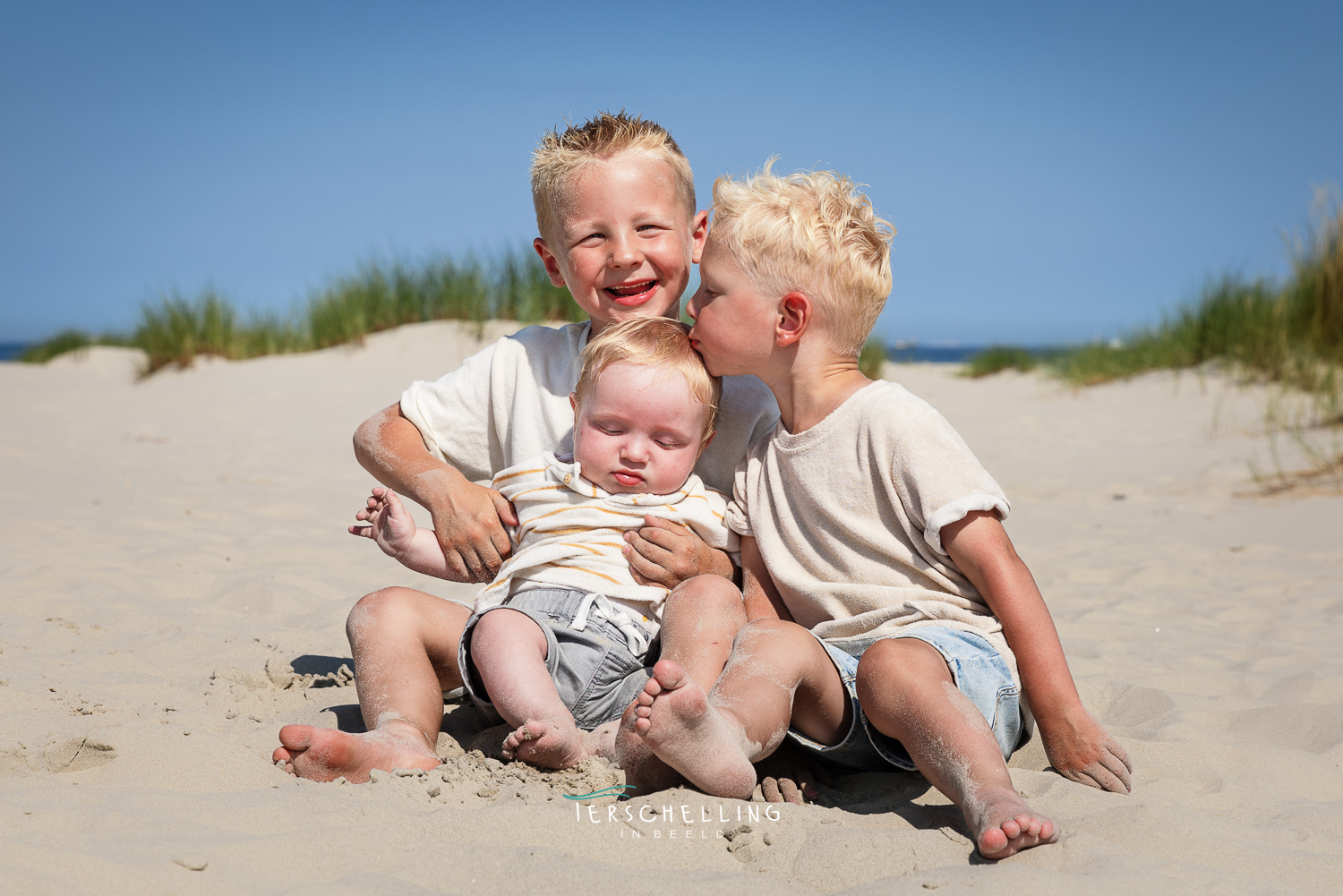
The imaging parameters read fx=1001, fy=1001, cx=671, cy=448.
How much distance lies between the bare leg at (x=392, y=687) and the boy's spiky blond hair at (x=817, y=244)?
3.27ft

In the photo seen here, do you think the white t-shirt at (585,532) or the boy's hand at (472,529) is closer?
the white t-shirt at (585,532)

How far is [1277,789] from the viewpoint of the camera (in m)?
1.94

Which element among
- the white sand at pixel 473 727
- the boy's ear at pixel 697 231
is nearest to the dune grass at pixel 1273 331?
the white sand at pixel 473 727

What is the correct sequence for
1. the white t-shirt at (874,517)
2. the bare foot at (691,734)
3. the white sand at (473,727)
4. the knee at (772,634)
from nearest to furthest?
the white sand at (473,727), the bare foot at (691,734), the knee at (772,634), the white t-shirt at (874,517)

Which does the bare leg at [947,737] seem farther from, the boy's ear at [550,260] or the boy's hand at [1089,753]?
the boy's ear at [550,260]

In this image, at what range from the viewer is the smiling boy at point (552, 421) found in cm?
204

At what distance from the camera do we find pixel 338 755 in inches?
67.3

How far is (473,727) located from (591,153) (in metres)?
1.39

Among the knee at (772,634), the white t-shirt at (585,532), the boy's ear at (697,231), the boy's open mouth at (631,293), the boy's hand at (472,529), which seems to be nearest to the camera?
the knee at (772,634)

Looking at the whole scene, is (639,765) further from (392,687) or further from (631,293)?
(631,293)

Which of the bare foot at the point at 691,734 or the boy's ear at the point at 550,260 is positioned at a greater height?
the boy's ear at the point at 550,260

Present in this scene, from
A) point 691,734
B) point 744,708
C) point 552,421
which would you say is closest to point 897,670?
point 744,708

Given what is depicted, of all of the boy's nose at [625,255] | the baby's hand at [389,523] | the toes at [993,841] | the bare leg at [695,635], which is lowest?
the toes at [993,841]

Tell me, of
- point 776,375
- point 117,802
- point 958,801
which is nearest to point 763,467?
point 776,375
